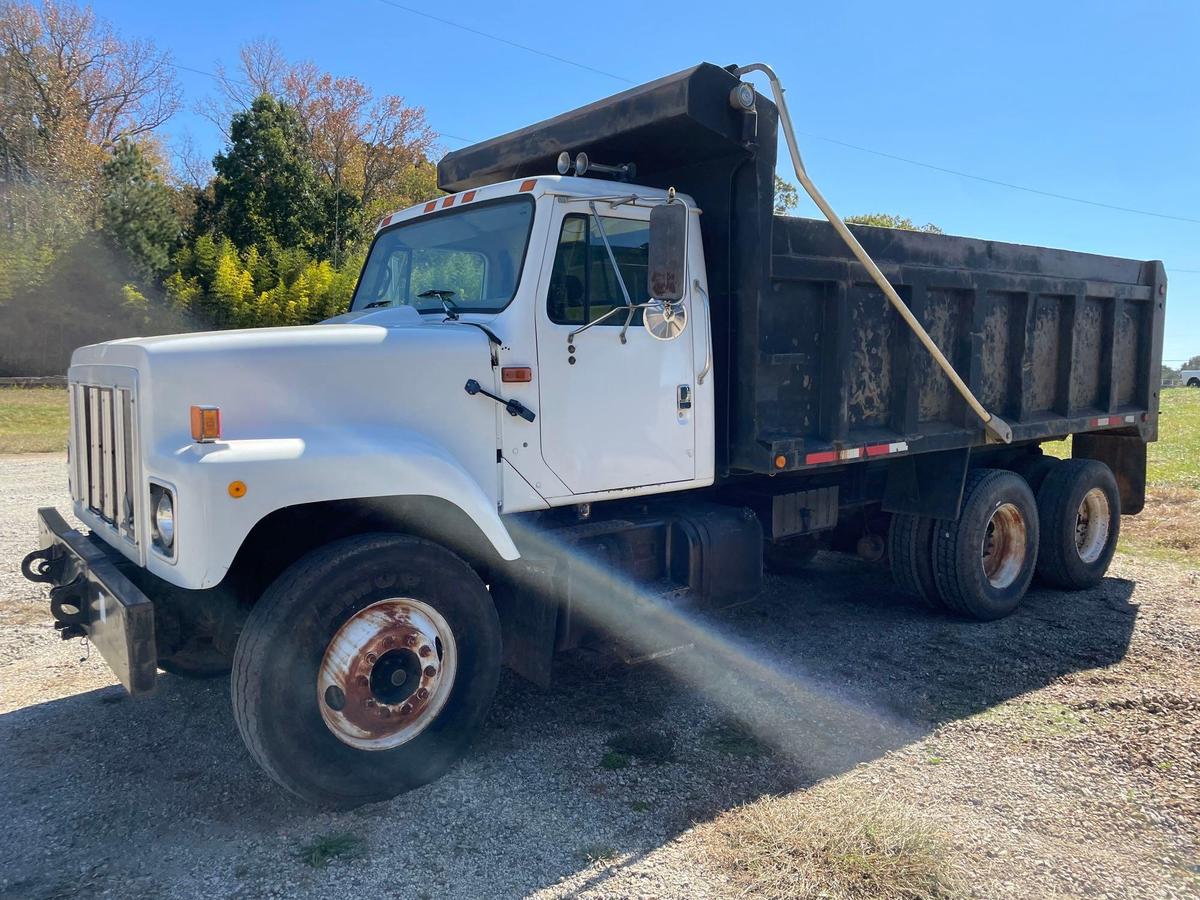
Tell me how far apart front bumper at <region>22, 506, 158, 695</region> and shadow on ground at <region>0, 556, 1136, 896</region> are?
0.65 meters

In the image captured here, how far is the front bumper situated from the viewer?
10.8 feet

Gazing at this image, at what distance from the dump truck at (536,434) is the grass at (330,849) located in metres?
0.17

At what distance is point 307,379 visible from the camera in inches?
147

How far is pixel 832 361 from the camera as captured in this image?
17.4 feet

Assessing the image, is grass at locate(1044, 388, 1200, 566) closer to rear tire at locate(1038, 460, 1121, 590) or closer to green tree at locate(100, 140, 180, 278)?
rear tire at locate(1038, 460, 1121, 590)

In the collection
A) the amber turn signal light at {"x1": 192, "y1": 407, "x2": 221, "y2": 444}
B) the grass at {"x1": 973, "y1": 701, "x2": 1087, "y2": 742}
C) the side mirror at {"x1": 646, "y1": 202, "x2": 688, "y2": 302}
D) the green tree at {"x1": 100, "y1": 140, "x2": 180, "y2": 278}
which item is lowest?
the grass at {"x1": 973, "y1": 701, "x2": 1087, "y2": 742}

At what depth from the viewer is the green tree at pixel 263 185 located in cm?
3028

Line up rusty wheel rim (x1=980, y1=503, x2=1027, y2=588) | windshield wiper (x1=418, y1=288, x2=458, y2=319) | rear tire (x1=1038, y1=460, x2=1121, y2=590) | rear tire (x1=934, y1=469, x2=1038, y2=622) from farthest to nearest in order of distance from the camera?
rear tire (x1=1038, y1=460, x2=1121, y2=590) < rusty wheel rim (x1=980, y1=503, x2=1027, y2=588) < rear tire (x1=934, y1=469, x2=1038, y2=622) < windshield wiper (x1=418, y1=288, x2=458, y2=319)

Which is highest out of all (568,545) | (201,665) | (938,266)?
(938,266)

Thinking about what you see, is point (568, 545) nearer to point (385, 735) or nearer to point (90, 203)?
point (385, 735)

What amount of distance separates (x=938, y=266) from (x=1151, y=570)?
407cm

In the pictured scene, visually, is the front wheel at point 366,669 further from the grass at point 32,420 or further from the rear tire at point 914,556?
the grass at point 32,420

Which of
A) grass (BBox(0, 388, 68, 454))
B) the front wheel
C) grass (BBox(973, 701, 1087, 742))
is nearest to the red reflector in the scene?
the front wheel

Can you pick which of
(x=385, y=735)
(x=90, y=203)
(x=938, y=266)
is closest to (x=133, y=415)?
(x=385, y=735)
